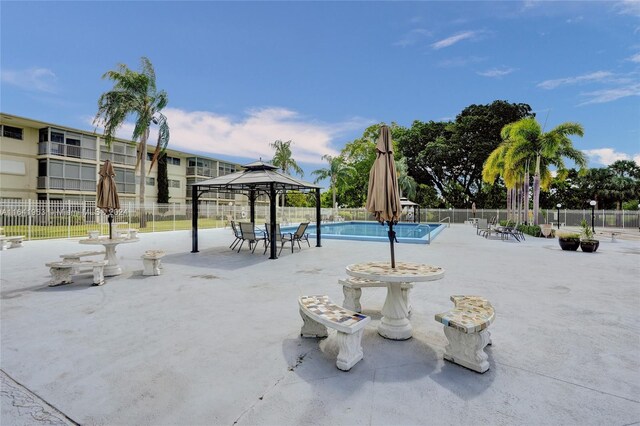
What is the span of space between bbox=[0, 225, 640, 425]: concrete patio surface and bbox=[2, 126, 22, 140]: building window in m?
24.9

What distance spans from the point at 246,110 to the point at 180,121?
5.86m

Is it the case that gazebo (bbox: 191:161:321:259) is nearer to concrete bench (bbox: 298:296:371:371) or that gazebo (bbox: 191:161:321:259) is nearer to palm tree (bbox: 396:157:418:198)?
concrete bench (bbox: 298:296:371:371)

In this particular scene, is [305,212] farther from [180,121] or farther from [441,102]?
[441,102]

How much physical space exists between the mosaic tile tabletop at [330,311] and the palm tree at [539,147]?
1887cm

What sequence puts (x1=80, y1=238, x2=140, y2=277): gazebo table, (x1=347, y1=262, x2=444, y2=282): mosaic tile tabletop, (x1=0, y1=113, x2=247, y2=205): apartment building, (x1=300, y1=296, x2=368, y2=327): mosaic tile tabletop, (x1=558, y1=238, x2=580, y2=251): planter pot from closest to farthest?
(x1=300, y1=296, x2=368, y2=327): mosaic tile tabletop → (x1=347, y1=262, x2=444, y2=282): mosaic tile tabletop → (x1=80, y1=238, x2=140, y2=277): gazebo table → (x1=558, y1=238, x2=580, y2=251): planter pot → (x1=0, y1=113, x2=247, y2=205): apartment building

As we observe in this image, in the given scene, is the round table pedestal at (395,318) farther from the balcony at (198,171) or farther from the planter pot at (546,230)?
the balcony at (198,171)

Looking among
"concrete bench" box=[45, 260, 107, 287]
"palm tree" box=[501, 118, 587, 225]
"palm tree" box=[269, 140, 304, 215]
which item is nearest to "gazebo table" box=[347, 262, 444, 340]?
"concrete bench" box=[45, 260, 107, 287]

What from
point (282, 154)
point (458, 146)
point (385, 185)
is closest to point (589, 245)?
point (385, 185)

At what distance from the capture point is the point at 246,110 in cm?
2773

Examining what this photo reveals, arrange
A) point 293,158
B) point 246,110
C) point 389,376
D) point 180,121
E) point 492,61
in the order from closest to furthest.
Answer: point 389,376
point 492,61
point 180,121
point 246,110
point 293,158

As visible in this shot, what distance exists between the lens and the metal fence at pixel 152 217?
48.4 ft

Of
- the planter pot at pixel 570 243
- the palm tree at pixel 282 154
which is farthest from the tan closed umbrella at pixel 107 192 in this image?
the palm tree at pixel 282 154

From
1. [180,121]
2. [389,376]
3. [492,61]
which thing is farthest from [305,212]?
[389,376]

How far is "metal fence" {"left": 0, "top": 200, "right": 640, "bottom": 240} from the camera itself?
14742mm
